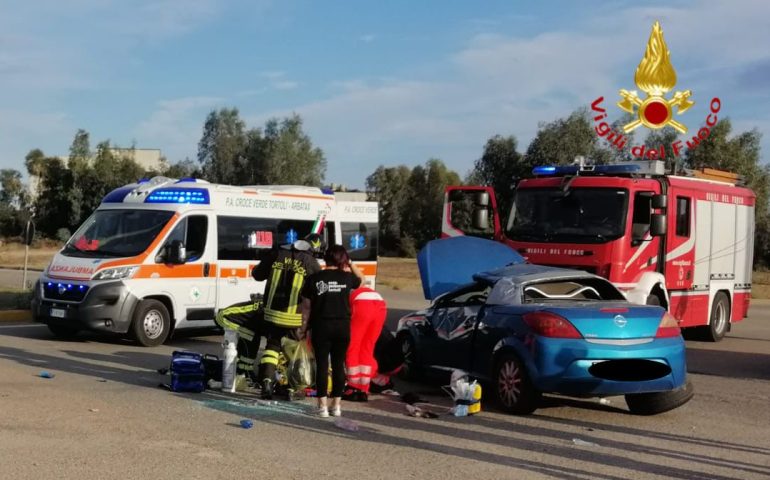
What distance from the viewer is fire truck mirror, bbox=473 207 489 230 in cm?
1448

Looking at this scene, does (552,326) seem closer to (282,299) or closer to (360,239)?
(282,299)

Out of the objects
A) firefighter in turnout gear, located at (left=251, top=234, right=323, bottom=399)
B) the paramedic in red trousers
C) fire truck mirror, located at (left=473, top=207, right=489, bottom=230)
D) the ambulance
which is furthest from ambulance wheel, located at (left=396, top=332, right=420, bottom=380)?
the ambulance

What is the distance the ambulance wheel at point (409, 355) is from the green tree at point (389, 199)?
5689 cm

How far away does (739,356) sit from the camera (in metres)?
14.8

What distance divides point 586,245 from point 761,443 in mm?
5814

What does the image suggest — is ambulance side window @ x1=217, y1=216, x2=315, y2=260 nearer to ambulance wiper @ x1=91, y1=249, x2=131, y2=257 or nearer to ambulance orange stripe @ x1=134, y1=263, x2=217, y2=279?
ambulance orange stripe @ x1=134, y1=263, x2=217, y2=279

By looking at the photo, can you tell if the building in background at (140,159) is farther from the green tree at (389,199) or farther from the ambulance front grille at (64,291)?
the ambulance front grille at (64,291)

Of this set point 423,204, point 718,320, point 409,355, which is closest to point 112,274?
point 409,355

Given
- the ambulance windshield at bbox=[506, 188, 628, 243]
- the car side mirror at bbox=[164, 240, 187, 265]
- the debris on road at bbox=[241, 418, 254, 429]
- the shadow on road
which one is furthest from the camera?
the car side mirror at bbox=[164, 240, 187, 265]


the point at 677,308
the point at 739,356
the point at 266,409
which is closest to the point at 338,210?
the point at 677,308

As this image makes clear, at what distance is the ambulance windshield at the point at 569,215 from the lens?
44.4 feet

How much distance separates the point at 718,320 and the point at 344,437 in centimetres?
1127

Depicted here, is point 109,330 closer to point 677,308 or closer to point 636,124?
point 677,308

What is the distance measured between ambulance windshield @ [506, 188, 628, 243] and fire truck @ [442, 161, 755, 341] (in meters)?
0.02
